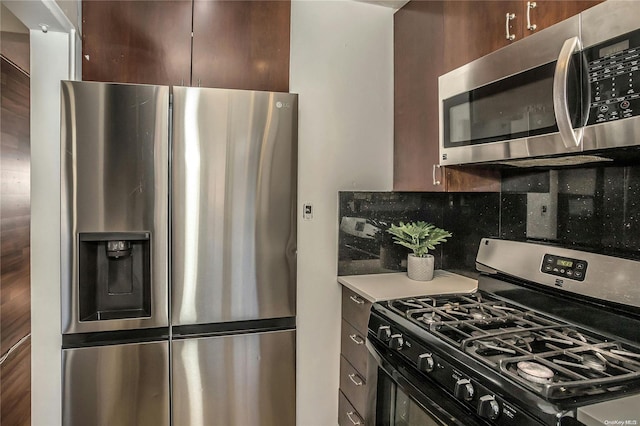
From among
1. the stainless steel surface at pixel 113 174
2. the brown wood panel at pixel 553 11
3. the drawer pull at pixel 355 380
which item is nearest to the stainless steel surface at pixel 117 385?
the stainless steel surface at pixel 113 174

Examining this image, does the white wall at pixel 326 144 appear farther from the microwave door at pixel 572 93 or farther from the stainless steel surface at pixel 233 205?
the microwave door at pixel 572 93

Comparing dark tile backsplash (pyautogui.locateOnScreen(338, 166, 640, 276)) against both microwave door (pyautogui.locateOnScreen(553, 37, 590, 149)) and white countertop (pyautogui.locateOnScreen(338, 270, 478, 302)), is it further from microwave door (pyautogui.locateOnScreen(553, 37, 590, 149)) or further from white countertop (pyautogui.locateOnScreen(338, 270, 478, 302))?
microwave door (pyautogui.locateOnScreen(553, 37, 590, 149))

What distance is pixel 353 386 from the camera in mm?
1997

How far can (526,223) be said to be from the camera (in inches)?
72.3

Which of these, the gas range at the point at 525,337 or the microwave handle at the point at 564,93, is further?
the microwave handle at the point at 564,93

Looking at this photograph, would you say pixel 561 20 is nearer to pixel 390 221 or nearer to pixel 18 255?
pixel 390 221

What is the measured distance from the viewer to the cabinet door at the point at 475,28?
1.51 metres

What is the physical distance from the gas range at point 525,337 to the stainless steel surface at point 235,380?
490 mm

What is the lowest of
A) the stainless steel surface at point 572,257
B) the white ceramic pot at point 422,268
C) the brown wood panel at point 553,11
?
the white ceramic pot at point 422,268

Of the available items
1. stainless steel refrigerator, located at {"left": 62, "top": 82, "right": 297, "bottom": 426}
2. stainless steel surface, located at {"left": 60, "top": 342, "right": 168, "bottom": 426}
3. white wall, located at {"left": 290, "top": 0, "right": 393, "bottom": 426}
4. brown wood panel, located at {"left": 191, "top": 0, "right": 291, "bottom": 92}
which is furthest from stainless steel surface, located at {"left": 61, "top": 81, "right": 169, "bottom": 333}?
white wall, located at {"left": 290, "top": 0, "right": 393, "bottom": 426}

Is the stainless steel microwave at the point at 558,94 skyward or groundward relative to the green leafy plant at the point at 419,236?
skyward

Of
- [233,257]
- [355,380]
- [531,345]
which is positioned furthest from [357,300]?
[531,345]

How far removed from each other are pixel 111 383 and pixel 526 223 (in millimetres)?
1928

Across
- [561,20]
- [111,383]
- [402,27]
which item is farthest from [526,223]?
[111,383]
